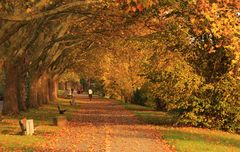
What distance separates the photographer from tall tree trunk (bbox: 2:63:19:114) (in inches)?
1246

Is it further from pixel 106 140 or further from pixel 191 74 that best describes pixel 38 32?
pixel 106 140

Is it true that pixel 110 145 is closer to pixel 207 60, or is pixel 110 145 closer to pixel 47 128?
pixel 47 128

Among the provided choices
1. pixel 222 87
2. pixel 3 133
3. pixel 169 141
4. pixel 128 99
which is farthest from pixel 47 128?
pixel 128 99

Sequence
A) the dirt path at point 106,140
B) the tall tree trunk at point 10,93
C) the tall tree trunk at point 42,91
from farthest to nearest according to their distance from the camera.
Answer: the tall tree trunk at point 42,91, the tall tree trunk at point 10,93, the dirt path at point 106,140

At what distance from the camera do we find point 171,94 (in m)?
27.1

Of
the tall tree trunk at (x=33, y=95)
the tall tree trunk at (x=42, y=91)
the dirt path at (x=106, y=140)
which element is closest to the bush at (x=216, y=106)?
the dirt path at (x=106, y=140)

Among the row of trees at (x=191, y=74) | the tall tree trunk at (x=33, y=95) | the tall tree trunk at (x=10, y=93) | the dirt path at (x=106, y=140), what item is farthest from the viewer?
the tall tree trunk at (x=33, y=95)

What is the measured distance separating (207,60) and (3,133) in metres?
12.4

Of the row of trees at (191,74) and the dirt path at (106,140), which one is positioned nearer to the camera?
the dirt path at (106,140)

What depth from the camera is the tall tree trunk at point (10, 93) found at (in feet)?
104

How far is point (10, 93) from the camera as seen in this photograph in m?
31.7

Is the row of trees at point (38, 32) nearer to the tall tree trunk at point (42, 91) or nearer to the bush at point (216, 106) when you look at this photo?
the tall tree trunk at point (42, 91)

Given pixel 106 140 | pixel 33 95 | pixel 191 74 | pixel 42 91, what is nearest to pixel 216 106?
pixel 191 74

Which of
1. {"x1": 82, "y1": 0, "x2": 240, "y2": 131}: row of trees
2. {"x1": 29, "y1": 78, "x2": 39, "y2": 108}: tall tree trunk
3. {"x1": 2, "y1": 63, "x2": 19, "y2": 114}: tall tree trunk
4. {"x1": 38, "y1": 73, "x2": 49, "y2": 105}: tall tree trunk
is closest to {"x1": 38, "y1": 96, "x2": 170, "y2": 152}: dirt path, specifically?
{"x1": 82, "y1": 0, "x2": 240, "y2": 131}: row of trees
